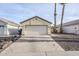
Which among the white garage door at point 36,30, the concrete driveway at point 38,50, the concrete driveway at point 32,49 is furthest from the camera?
the white garage door at point 36,30

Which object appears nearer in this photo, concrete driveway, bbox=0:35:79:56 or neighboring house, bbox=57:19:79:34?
concrete driveway, bbox=0:35:79:56

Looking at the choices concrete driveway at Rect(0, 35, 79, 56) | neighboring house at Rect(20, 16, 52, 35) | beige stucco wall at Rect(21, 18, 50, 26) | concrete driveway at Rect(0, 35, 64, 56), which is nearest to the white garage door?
neighboring house at Rect(20, 16, 52, 35)

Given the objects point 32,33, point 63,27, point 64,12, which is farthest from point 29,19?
point 63,27

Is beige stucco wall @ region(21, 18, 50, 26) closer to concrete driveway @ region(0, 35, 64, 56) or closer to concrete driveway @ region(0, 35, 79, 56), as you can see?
concrete driveway @ region(0, 35, 64, 56)

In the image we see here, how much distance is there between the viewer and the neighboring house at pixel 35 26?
25.9 metres

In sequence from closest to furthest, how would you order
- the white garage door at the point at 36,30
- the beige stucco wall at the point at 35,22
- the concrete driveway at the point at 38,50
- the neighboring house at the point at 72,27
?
1. the concrete driveway at the point at 38,50
2. the white garage door at the point at 36,30
3. the beige stucco wall at the point at 35,22
4. the neighboring house at the point at 72,27

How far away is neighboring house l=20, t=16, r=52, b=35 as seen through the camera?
2594cm

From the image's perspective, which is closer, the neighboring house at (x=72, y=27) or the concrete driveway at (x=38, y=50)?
the concrete driveway at (x=38, y=50)

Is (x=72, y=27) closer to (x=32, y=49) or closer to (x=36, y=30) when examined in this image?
(x=36, y=30)

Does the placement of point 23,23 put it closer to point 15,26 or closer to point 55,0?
point 15,26

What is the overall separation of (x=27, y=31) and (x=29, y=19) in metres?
2.23

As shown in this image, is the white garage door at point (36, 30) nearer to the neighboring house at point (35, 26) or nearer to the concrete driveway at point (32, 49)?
the neighboring house at point (35, 26)

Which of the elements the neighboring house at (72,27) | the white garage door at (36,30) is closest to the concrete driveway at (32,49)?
the white garage door at (36,30)

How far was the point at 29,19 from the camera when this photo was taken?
26906 mm
